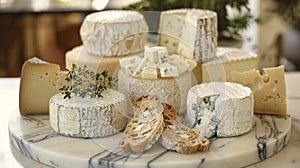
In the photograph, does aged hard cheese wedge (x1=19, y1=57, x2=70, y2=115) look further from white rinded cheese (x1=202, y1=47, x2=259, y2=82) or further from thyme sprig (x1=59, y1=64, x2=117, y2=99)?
white rinded cheese (x1=202, y1=47, x2=259, y2=82)

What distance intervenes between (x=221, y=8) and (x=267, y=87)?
56cm

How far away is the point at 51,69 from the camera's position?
1.25 metres

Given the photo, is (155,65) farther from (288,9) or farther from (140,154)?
(288,9)

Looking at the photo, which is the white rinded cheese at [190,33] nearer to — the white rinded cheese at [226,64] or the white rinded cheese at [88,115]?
the white rinded cheese at [226,64]

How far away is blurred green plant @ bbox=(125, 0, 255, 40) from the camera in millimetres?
1718

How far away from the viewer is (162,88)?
121cm

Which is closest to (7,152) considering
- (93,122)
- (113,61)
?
(93,122)

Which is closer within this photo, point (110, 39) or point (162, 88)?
point (162, 88)

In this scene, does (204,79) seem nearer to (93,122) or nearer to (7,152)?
(93,122)

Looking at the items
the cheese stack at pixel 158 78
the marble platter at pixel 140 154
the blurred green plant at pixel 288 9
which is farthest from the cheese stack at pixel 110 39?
the blurred green plant at pixel 288 9

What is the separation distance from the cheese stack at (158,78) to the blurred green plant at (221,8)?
0.48m

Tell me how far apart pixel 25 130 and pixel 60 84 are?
0.12 m

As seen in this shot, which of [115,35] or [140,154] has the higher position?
[115,35]

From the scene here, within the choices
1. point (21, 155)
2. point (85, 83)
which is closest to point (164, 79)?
point (85, 83)
